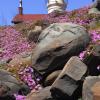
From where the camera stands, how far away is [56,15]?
3303 cm

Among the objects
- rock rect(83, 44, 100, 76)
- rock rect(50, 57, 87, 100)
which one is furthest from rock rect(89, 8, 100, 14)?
rock rect(50, 57, 87, 100)

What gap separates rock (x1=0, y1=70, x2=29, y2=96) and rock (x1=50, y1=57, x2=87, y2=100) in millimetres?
1400

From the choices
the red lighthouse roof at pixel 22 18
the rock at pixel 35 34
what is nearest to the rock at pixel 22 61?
Result: the rock at pixel 35 34

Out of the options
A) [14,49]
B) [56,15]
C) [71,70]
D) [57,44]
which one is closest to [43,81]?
[57,44]

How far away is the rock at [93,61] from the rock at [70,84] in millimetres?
408

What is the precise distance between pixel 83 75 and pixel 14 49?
11.8m

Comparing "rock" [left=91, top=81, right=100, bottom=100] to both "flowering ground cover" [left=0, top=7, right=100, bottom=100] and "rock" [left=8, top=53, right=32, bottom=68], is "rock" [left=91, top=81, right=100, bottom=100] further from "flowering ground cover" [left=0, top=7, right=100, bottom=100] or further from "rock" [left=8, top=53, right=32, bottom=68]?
"rock" [left=8, top=53, right=32, bottom=68]

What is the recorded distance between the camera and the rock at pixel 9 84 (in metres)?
13.3

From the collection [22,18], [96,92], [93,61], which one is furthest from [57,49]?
[22,18]

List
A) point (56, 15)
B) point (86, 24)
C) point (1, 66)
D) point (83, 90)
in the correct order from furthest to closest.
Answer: point (56, 15) < point (86, 24) < point (1, 66) < point (83, 90)

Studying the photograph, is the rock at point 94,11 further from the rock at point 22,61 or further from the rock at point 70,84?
the rock at point 70,84

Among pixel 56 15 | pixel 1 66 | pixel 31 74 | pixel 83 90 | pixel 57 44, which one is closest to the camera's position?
pixel 83 90

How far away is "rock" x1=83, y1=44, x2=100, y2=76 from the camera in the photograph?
43.1 feet

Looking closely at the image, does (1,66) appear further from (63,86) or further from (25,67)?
(63,86)
